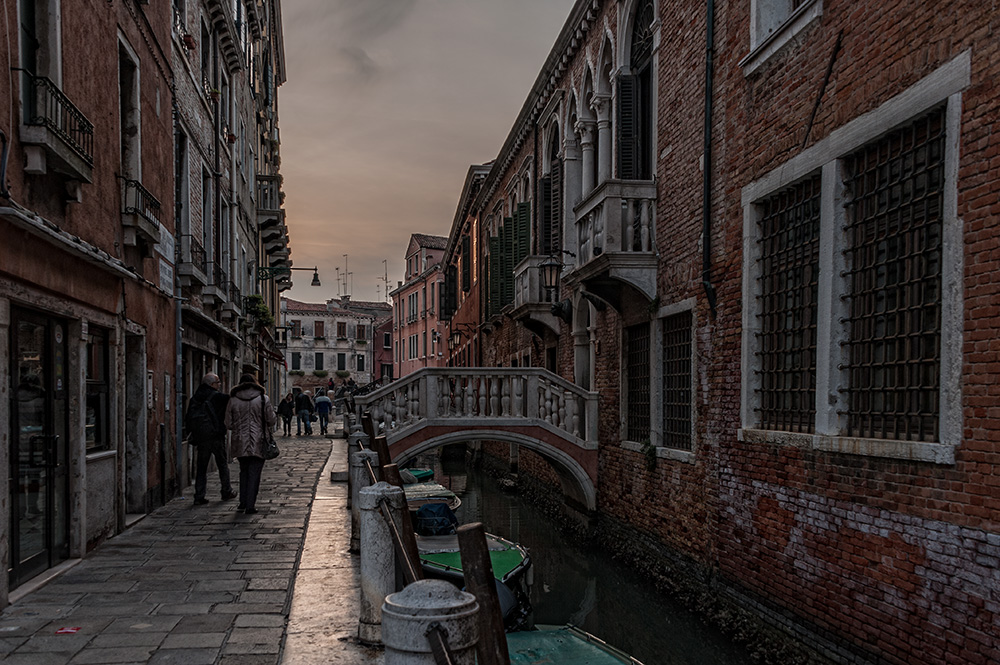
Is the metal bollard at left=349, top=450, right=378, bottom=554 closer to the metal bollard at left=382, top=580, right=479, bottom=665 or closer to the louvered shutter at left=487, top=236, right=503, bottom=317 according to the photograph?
the metal bollard at left=382, top=580, right=479, bottom=665

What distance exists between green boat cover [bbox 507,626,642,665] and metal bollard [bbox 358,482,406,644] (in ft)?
4.82

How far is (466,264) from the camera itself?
30.2 meters

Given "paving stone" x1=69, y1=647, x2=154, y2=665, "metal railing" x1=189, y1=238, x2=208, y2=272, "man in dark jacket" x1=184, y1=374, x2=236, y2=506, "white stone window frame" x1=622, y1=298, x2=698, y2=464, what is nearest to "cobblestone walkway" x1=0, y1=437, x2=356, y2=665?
"paving stone" x1=69, y1=647, x2=154, y2=665

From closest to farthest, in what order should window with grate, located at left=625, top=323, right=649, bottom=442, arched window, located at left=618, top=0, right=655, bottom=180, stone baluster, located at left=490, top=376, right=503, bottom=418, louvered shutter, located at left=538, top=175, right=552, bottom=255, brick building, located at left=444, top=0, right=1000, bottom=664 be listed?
brick building, located at left=444, top=0, right=1000, bottom=664 < window with grate, located at left=625, top=323, right=649, bottom=442 < arched window, located at left=618, top=0, right=655, bottom=180 < stone baluster, located at left=490, top=376, right=503, bottom=418 < louvered shutter, located at left=538, top=175, right=552, bottom=255

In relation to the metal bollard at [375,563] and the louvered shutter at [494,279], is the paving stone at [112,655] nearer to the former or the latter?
the metal bollard at [375,563]

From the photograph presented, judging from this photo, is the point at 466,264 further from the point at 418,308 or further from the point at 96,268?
the point at 96,268

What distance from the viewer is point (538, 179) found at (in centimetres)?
1731

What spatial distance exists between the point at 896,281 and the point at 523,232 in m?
12.8

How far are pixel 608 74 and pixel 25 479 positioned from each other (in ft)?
Result: 32.8

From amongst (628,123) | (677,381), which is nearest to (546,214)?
(628,123)

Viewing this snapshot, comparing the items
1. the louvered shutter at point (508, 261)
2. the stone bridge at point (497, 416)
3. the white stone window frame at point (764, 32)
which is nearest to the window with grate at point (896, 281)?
the white stone window frame at point (764, 32)

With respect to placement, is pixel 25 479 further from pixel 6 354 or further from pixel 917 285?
pixel 917 285

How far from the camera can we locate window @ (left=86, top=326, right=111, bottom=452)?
754 centimetres

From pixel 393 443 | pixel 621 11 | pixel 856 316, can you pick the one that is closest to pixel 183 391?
pixel 393 443
